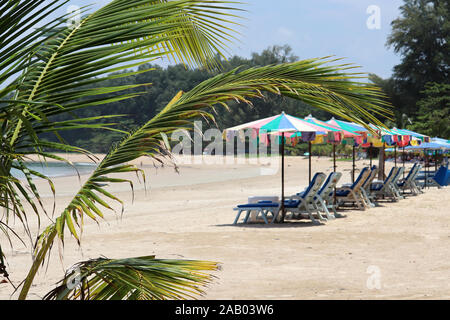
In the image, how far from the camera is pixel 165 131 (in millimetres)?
2523

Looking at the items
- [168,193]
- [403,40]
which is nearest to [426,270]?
[168,193]

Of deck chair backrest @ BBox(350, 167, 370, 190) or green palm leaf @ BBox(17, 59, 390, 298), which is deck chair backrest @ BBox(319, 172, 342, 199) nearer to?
deck chair backrest @ BBox(350, 167, 370, 190)

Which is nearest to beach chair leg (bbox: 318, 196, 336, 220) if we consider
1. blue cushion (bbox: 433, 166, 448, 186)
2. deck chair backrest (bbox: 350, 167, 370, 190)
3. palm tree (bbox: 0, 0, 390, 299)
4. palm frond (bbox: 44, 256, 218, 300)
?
deck chair backrest (bbox: 350, 167, 370, 190)

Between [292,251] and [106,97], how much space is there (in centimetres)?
614

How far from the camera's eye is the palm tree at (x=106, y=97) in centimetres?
220

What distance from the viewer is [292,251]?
8203 mm

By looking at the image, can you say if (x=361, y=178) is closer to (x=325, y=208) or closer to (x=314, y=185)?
(x=325, y=208)

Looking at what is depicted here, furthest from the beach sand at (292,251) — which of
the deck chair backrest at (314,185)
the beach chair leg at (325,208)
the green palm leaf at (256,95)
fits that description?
the green palm leaf at (256,95)

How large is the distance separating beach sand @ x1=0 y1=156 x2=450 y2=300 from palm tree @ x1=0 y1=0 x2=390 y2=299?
6.68 feet

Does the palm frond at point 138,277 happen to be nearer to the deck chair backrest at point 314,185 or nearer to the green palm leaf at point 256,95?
the green palm leaf at point 256,95

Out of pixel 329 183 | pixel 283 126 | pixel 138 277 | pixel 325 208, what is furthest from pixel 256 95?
pixel 329 183

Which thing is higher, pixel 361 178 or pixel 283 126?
pixel 283 126
